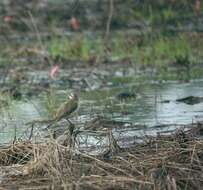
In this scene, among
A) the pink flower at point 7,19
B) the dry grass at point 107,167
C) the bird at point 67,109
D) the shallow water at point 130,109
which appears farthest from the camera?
the pink flower at point 7,19

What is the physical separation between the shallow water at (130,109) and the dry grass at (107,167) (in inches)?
53.8

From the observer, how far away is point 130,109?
993cm

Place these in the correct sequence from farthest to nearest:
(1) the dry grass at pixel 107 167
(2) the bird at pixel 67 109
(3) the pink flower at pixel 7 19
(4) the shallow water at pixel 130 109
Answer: (3) the pink flower at pixel 7 19
(4) the shallow water at pixel 130 109
(2) the bird at pixel 67 109
(1) the dry grass at pixel 107 167

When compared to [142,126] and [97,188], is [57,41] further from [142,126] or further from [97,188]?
[97,188]

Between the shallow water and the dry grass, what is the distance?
1367mm

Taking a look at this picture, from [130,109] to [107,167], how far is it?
3.84 meters

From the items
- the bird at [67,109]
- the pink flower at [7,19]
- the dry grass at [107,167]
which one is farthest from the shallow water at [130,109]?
the pink flower at [7,19]

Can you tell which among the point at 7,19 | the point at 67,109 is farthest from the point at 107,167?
the point at 7,19

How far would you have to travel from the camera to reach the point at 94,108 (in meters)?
9.96

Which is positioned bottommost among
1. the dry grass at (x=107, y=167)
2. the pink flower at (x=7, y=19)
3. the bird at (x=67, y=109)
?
the dry grass at (x=107, y=167)

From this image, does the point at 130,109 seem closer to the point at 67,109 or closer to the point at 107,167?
the point at 67,109

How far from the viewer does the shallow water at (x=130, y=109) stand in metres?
8.88

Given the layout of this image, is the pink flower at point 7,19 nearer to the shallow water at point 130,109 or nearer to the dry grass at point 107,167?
the shallow water at point 130,109

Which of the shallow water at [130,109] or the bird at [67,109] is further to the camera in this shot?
the shallow water at [130,109]
